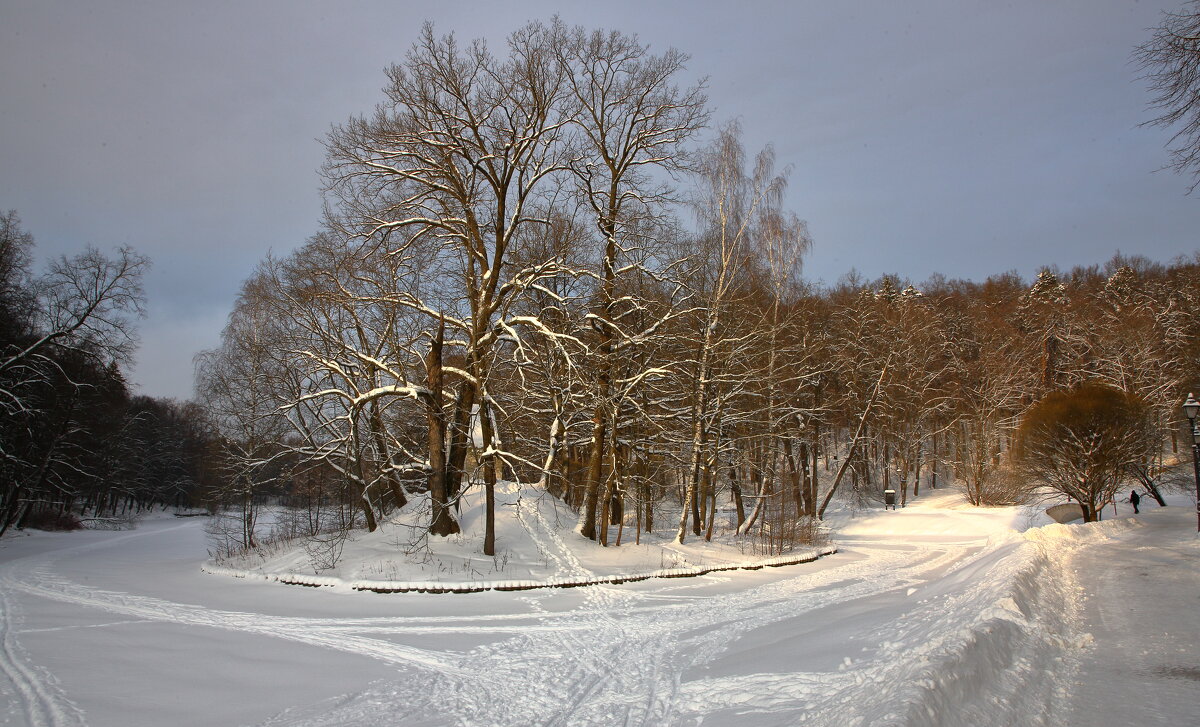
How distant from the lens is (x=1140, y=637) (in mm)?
7855

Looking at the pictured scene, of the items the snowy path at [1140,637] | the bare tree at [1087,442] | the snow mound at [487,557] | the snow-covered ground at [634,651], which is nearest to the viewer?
the snowy path at [1140,637]

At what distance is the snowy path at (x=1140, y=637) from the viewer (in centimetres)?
536

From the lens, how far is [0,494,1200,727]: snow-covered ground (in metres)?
5.70

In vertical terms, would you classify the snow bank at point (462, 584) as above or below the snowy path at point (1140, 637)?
below

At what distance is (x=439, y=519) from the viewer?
16797mm

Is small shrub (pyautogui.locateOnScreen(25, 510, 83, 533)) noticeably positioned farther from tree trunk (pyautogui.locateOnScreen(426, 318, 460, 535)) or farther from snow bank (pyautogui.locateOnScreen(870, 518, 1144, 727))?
snow bank (pyautogui.locateOnScreen(870, 518, 1144, 727))

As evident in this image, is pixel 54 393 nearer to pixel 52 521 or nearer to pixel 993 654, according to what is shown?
pixel 52 521

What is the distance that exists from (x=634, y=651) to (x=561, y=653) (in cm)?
100

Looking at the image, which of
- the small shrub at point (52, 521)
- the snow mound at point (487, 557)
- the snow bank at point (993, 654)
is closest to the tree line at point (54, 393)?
the small shrub at point (52, 521)

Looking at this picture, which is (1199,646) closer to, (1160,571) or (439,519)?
(1160,571)

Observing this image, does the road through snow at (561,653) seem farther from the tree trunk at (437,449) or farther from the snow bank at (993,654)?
the tree trunk at (437,449)

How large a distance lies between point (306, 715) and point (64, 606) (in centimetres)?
1056

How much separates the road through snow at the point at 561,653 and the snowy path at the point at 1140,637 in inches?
12.3

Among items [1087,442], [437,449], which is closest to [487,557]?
[437,449]
